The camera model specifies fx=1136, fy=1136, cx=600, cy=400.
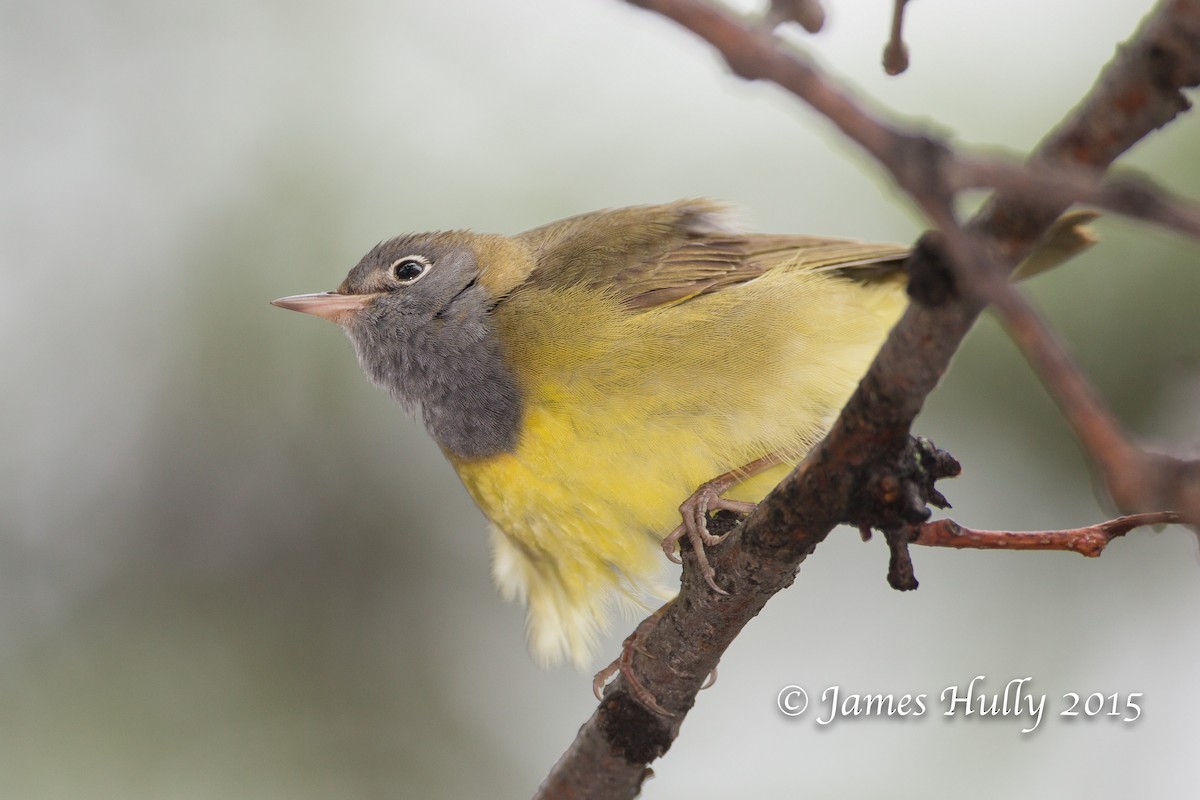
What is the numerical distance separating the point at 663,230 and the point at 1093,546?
108 inches

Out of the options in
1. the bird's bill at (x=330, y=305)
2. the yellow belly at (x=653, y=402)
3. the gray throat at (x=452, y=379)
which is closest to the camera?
the yellow belly at (x=653, y=402)

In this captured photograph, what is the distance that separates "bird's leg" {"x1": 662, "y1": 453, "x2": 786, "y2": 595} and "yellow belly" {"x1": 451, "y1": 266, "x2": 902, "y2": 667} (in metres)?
0.04

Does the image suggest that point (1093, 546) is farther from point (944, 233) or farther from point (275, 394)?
point (275, 394)

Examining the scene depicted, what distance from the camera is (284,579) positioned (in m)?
6.71

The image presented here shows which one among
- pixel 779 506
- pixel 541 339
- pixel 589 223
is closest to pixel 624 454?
pixel 541 339

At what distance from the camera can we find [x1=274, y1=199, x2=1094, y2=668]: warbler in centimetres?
366

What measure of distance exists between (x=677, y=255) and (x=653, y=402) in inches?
37.6

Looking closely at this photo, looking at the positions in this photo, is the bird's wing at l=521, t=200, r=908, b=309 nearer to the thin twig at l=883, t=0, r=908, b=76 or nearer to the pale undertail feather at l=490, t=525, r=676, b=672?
the pale undertail feather at l=490, t=525, r=676, b=672

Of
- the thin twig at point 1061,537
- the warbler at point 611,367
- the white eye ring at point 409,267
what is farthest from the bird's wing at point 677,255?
the thin twig at point 1061,537

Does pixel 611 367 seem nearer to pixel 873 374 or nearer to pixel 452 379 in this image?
pixel 452 379

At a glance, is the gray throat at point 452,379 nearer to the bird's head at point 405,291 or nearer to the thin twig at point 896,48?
the bird's head at point 405,291

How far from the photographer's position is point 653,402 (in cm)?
366

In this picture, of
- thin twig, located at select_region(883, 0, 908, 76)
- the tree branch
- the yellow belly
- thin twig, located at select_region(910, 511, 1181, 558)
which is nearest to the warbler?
the yellow belly

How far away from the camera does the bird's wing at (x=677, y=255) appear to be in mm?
4137
